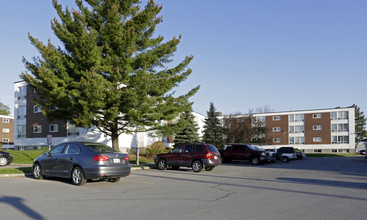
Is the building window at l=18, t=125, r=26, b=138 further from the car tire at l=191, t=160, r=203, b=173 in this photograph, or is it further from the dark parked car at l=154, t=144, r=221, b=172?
the car tire at l=191, t=160, r=203, b=173

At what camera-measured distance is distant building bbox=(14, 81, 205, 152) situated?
39438 millimetres

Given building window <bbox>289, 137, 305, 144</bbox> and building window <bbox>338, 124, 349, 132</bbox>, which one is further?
building window <bbox>289, 137, 305, 144</bbox>

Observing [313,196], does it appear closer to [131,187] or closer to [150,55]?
[131,187]

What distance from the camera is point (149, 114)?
22.7 m

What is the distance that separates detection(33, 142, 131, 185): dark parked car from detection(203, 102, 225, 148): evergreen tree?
1274 inches

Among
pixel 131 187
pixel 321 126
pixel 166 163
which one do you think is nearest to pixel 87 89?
pixel 166 163

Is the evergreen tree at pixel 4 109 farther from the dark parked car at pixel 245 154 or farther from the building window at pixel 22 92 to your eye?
the dark parked car at pixel 245 154

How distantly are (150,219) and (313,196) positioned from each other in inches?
215

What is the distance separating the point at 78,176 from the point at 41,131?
34811mm

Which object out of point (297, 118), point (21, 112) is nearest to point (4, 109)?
point (21, 112)

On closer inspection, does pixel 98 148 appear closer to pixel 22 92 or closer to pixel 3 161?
pixel 3 161

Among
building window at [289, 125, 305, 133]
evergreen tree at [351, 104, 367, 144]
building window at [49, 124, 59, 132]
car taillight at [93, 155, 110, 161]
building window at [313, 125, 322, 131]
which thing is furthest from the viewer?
evergreen tree at [351, 104, 367, 144]

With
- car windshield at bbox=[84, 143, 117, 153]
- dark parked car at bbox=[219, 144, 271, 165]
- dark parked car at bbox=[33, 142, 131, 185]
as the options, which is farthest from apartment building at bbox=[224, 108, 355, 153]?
dark parked car at bbox=[33, 142, 131, 185]

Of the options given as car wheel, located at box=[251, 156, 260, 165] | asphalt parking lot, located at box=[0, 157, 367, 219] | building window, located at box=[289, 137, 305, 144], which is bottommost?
building window, located at box=[289, 137, 305, 144]
